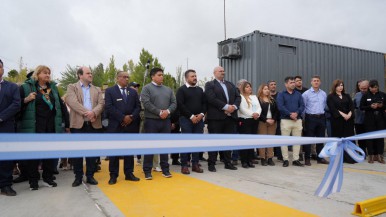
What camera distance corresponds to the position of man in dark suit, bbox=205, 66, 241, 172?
18.9 ft

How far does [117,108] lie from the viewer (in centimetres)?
498

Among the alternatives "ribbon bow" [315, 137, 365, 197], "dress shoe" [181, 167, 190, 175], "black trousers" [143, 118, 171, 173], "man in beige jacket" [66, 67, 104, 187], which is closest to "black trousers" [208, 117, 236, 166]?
"dress shoe" [181, 167, 190, 175]

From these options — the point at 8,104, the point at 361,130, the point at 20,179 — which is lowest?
the point at 20,179

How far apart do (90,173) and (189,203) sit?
1.98 meters

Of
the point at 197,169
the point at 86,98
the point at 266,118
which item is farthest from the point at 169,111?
the point at 266,118

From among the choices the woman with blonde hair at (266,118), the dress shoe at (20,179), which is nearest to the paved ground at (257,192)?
the dress shoe at (20,179)

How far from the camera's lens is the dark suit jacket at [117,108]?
491 centimetres

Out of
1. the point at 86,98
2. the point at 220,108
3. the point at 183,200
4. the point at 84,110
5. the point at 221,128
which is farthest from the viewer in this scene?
the point at 221,128

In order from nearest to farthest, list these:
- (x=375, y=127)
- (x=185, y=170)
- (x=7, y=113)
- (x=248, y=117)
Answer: (x=7, y=113) < (x=185, y=170) < (x=248, y=117) < (x=375, y=127)

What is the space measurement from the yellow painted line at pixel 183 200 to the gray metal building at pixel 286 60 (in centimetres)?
535

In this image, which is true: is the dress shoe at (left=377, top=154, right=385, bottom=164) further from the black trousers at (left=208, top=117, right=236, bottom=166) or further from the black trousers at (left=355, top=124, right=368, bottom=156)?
the black trousers at (left=208, top=117, right=236, bottom=166)

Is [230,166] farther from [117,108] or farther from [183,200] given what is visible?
[117,108]

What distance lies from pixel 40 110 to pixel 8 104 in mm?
467

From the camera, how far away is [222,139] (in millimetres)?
2371
